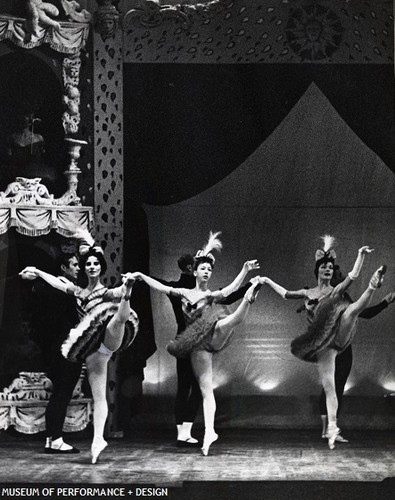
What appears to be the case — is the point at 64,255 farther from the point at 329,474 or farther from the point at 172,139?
the point at 329,474

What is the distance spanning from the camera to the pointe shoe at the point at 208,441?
509cm

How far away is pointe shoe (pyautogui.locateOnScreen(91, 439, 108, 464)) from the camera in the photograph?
16.7 feet

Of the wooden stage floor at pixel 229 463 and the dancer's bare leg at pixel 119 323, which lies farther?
the dancer's bare leg at pixel 119 323

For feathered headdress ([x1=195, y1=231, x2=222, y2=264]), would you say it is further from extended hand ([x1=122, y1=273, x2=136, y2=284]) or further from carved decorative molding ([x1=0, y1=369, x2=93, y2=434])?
carved decorative molding ([x1=0, y1=369, x2=93, y2=434])

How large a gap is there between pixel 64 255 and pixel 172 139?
30.4 inches

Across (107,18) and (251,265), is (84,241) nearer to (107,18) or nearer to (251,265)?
(251,265)

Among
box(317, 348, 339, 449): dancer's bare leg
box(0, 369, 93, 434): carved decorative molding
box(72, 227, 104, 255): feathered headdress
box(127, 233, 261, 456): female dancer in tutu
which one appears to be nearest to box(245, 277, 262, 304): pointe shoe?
box(127, 233, 261, 456): female dancer in tutu

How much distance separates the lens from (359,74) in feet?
16.8

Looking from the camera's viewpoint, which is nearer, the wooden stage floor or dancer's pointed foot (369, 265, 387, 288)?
the wooden stage floor

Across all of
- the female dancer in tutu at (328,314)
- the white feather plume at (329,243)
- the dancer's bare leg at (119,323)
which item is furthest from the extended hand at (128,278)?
the white feather plume at (329,243)

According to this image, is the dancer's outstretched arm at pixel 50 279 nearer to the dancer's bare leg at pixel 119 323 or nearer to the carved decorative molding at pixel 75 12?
the dancer's bare leg at pixel 119 323

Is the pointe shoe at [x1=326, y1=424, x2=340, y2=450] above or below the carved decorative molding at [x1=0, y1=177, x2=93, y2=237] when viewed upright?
below

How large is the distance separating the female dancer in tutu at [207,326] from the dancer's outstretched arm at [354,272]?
0.39 metres

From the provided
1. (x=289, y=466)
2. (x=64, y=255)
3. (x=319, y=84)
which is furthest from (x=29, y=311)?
(x=319, y=84)
